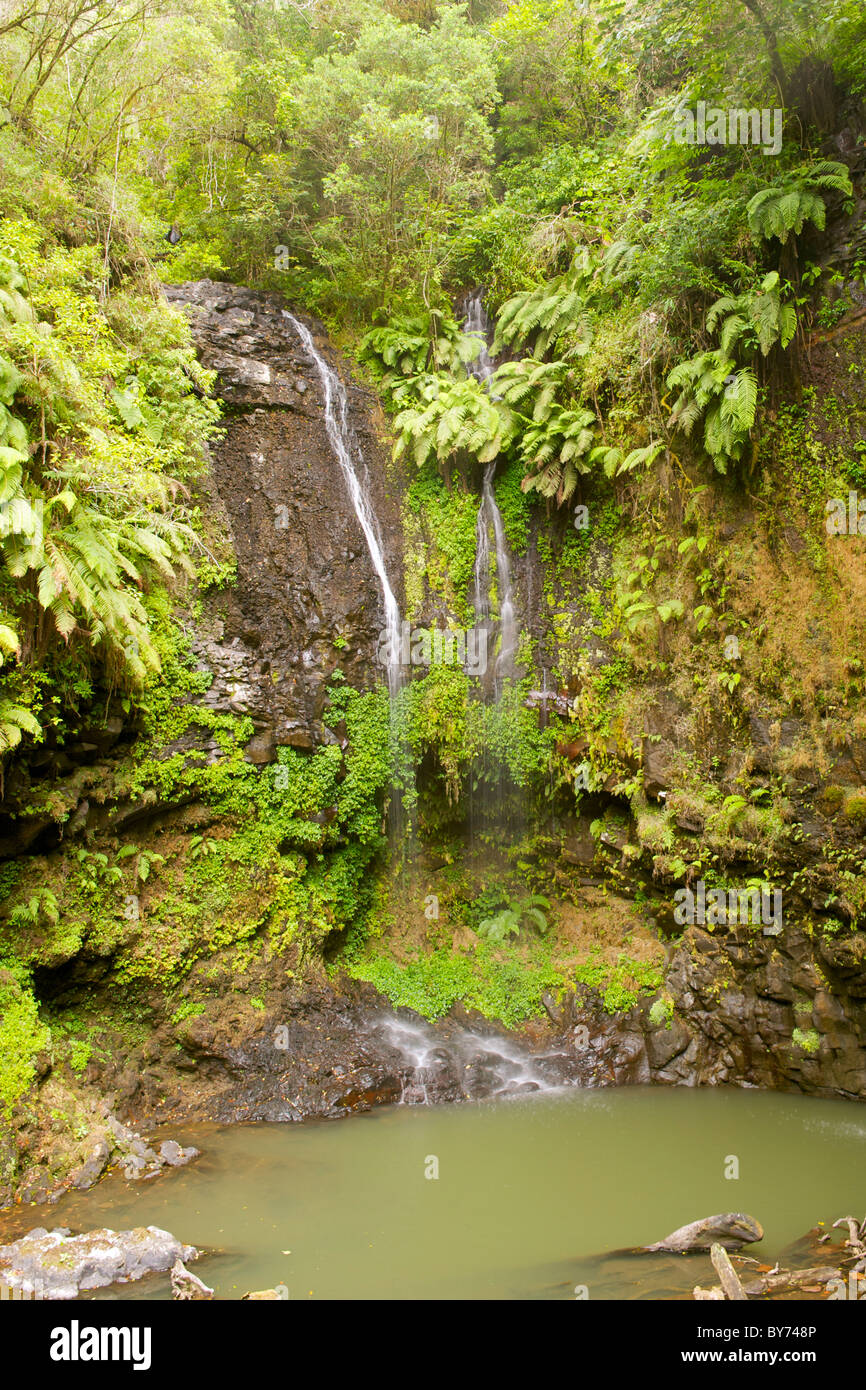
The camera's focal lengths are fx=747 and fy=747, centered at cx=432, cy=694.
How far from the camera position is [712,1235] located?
5.23 meters

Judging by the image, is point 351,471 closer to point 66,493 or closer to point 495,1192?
point 66,493

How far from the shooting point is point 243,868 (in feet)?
30.2

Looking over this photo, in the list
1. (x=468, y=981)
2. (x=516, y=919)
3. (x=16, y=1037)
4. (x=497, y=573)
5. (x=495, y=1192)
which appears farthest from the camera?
(x=497, y=573)

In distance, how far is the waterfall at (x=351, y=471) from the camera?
11328 millimetres

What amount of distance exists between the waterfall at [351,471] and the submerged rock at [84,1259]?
7171 mm

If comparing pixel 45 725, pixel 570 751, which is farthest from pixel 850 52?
pixel 45 725

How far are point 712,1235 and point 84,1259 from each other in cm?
426
